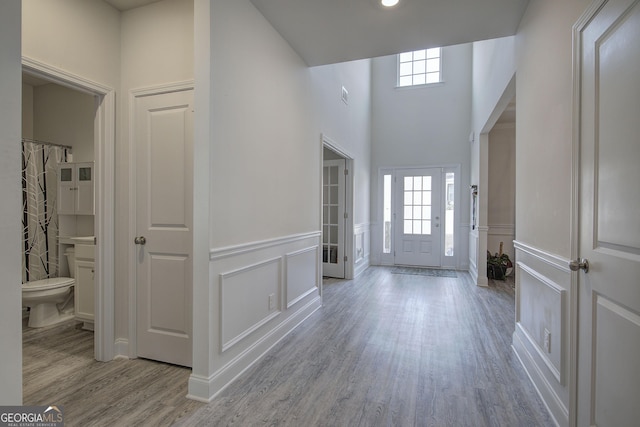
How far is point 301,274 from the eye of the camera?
11.2 ft

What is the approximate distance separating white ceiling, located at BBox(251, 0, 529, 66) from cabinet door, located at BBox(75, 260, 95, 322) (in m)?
2.81

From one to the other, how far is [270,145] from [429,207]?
4.62 meters

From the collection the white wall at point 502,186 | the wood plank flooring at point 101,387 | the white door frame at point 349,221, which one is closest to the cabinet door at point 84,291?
the wood plank flooring at point 101,387

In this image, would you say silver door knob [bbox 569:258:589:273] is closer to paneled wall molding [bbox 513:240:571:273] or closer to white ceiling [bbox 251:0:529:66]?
paneled wall molding [bbox 513:240:571:273]

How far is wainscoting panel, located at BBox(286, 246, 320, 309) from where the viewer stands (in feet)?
10.3

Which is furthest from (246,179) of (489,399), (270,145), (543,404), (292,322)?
(543,404)

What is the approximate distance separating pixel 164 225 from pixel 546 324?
8.72ft

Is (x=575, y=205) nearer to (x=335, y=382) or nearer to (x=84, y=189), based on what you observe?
(x=335, y=382)

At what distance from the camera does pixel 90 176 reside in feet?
11.0

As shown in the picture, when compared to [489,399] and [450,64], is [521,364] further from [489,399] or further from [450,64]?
[450,64]

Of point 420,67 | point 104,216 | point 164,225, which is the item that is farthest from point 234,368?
point 420,67

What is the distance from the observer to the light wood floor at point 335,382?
180 centimetres

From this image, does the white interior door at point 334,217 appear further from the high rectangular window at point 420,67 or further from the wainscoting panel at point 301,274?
the high rectangular window at point 420,67

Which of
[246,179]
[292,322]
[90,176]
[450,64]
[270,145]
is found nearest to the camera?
[246,179]
